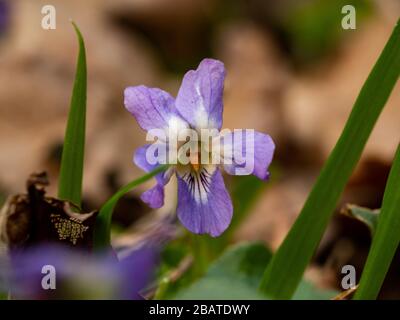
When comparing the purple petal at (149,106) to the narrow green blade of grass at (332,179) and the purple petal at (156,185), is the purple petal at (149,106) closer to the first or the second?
the purple petal at (156,185)

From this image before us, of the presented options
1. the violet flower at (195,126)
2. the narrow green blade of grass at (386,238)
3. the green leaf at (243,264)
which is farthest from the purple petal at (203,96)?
the green leaf at (243,264)

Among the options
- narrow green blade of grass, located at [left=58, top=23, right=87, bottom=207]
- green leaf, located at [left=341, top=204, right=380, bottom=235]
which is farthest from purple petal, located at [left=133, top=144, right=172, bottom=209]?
green leaf, located at [left=341, top=204, right=380, bottom=235]

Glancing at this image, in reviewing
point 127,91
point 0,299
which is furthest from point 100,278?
point 127,91

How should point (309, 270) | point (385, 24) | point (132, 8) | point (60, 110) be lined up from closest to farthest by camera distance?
1. point (309, 270)
2. point (60, 110)
3. point (385, 24)
4. point (132, 8)

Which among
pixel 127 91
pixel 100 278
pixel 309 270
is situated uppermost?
pixel 127 91

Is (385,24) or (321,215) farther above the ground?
(385,24)
